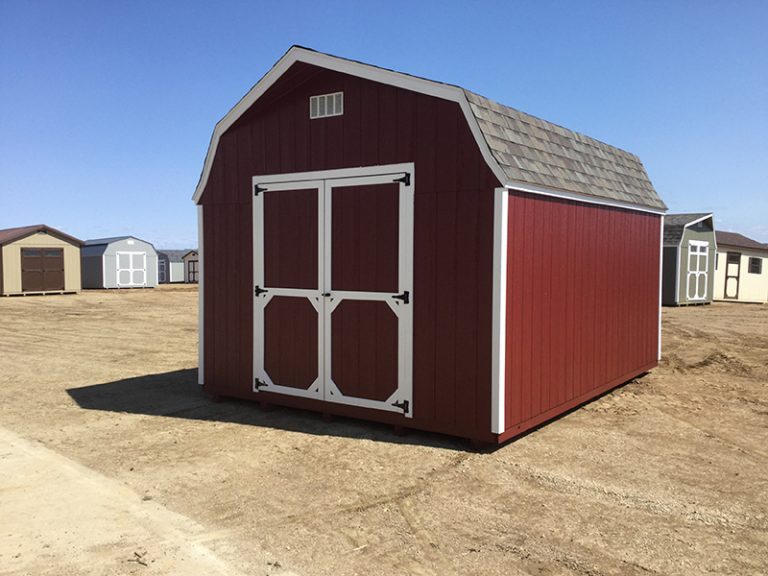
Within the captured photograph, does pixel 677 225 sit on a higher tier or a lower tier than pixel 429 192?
higher

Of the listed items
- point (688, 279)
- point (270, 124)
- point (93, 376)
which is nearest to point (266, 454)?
point (270, 124)

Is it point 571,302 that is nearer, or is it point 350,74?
point 350,74

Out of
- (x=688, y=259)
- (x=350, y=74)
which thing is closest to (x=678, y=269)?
(x=688, y=259)

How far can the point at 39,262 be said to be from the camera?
93.6 ft

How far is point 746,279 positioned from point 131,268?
102 ft

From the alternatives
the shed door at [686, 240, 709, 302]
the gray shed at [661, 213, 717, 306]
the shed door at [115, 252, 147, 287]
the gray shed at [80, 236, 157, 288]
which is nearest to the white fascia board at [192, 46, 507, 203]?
the gray shed at [661, 213, 717, 306]

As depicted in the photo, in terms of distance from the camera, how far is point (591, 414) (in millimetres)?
7301

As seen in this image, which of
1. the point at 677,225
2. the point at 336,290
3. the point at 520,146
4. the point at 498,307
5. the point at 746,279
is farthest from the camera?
the point at 746,279

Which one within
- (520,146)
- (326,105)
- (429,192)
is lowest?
(429,192)

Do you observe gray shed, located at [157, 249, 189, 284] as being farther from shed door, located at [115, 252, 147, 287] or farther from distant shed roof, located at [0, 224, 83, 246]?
distant shed roof, located at [0, 224, 83, 246]

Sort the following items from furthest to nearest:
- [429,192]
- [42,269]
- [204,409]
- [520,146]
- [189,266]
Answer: [189,266]
[42,269]
[204,409]
[520,146]
[429,192]

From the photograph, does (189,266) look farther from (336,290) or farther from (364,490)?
(364,490)

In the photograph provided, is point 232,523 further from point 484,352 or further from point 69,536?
point 484,352

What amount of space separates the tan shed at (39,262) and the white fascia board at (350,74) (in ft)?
78.7
